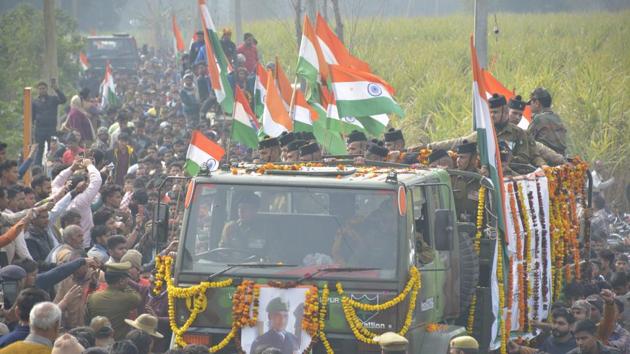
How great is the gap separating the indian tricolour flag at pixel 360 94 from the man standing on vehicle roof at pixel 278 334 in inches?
261

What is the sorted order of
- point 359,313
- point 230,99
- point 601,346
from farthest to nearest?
point 230,99
point 601,346
point 359,313

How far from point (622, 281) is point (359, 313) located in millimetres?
4847

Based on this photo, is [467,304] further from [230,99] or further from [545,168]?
[230,99]

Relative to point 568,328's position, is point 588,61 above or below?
above

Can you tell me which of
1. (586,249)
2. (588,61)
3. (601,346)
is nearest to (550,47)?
(588,61)

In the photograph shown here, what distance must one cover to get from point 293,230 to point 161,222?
1124 mm

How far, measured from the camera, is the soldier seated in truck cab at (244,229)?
1009 centimetres

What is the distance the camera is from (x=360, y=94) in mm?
16250

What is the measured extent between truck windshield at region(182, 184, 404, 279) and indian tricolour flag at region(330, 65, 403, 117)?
6.00m

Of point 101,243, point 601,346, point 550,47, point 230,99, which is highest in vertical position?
point 550,47

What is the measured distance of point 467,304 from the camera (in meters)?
11.2

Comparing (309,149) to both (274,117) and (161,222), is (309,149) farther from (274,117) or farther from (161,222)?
(274,117)

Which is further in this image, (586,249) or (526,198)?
(586,249)

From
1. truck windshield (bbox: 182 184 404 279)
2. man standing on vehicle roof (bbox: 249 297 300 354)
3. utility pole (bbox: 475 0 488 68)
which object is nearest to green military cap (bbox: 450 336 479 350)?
truck windshield (bbox: 182 184 404 279)
